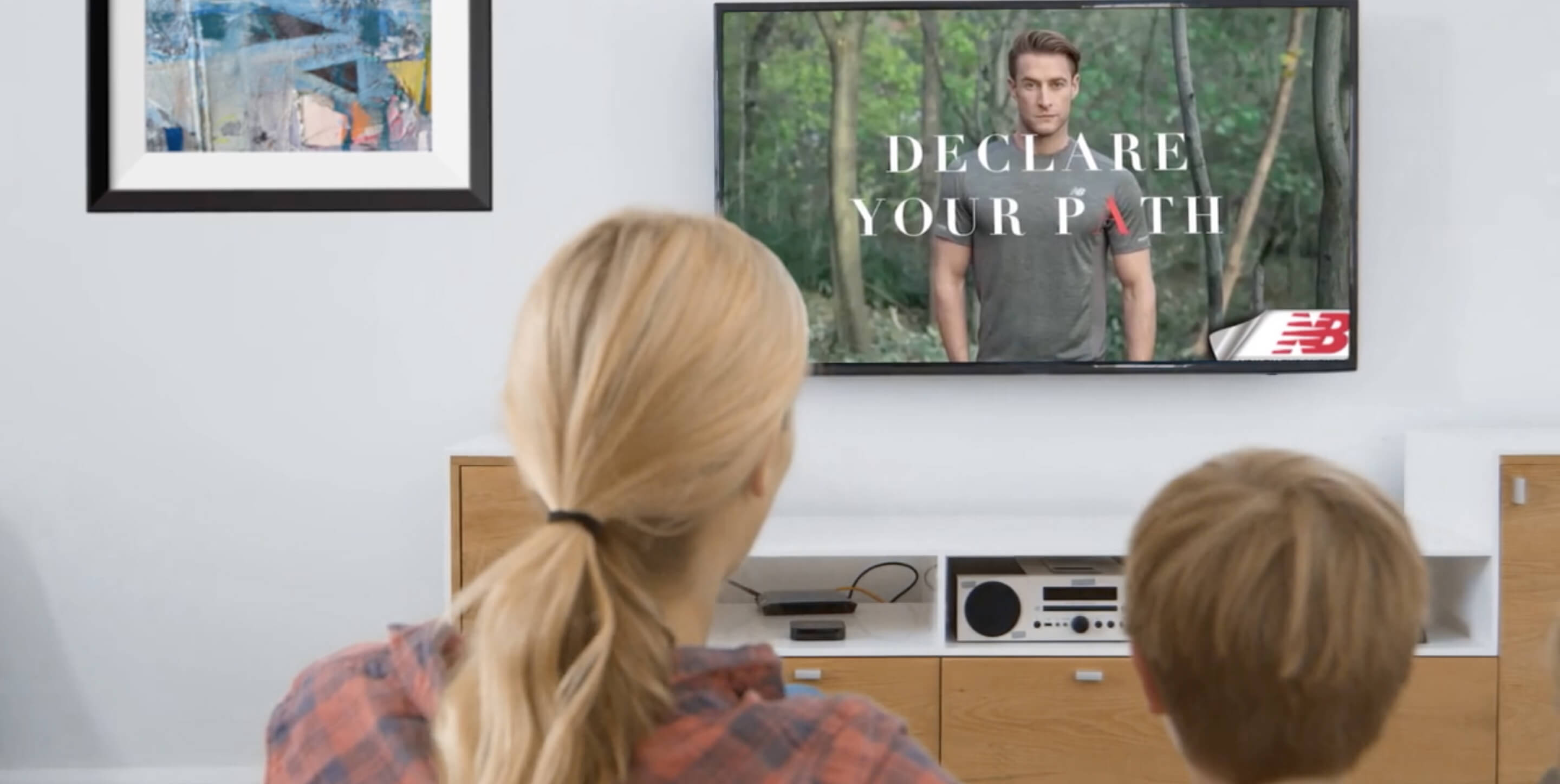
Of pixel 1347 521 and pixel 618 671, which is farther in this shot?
pixel 1347 521

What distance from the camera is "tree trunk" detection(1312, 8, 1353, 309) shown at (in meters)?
3.09

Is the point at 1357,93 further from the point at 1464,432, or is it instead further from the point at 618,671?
the point at 618,671

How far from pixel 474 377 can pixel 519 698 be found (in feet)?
8.04

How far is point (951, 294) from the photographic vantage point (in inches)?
125

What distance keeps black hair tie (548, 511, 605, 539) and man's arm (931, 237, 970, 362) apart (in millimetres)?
2315

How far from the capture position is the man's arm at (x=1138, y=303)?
3.15 meters

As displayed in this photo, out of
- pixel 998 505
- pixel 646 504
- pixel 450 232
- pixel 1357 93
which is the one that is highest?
pixel 1357 93

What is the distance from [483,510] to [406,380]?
1.83ft

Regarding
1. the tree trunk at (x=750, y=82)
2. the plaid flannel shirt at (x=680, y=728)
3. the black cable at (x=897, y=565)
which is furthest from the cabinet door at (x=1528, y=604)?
the plaid flannel shirt at (x=680, y=728)

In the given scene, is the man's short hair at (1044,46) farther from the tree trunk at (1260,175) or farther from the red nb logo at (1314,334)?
the red nb logo at (1314,334)

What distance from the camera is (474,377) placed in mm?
3268

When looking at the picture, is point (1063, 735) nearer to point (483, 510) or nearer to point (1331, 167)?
point (483, 510)

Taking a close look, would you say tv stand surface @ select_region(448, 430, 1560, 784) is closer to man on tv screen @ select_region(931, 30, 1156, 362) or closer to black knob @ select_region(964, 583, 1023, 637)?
black knob @ select_region(964, 583, 1023, 637)

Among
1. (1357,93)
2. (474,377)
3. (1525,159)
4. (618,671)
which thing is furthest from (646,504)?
(1525,159)
